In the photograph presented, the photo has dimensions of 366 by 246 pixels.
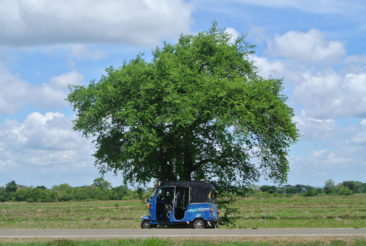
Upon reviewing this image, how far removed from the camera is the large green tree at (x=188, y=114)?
26.4 meters

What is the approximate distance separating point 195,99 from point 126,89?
169 inches

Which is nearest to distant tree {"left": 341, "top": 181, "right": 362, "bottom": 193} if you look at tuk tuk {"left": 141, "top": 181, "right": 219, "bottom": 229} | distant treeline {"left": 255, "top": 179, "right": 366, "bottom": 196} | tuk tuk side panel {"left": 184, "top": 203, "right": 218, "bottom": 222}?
distant treeline {"left": 255, "top": 179, "right": 366, "bottom": 196}

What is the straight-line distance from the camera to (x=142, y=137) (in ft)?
85.7

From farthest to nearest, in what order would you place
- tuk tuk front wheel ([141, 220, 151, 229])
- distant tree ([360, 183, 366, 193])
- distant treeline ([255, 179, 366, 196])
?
distant tree ([360, 183, 366, 193]), distant treeline ([255, 179, 366, 196]), tuk tuk front wheel ([141, 220, 151, 229])

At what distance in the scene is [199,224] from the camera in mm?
23312

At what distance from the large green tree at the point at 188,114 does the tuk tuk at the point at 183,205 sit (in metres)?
2.81

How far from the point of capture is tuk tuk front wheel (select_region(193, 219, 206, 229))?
23188 millimetres

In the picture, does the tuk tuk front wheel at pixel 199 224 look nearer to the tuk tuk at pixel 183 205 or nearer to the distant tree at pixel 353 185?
the tuk tuk at pixel 183 205

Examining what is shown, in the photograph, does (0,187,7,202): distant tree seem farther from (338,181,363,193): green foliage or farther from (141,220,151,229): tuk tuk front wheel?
(141,220,151,229): tuk tuk front wheel

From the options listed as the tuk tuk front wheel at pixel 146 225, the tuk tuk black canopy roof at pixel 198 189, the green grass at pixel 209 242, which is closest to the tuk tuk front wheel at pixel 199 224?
the tuk tuk black canopy roof at pixel 198 189

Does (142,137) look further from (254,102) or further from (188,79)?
(254,102)

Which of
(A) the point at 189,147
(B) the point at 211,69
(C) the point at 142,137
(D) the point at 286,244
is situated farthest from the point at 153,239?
(B) the point at 211,69

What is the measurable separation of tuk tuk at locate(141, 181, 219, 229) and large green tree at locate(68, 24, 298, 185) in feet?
9.23

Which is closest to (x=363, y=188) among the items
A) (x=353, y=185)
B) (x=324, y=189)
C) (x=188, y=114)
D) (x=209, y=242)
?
(x=353, y=185)
